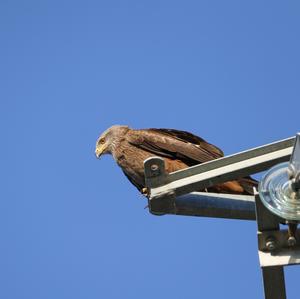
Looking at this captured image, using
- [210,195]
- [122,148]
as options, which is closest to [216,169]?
[210,195]

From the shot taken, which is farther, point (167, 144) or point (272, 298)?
point (167, 144)

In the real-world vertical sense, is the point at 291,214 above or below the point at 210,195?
below

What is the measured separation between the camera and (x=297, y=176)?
3.69 meters

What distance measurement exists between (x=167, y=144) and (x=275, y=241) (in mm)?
5210

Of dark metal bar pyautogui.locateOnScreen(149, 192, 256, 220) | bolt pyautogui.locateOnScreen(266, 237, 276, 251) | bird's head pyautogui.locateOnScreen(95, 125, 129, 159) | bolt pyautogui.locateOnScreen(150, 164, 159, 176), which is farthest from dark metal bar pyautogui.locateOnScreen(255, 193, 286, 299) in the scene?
bird's head pyautogui.locateOnScreen(95, 125, 129, 159)

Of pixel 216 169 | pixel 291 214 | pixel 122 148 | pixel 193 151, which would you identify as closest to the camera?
pixel 291 214

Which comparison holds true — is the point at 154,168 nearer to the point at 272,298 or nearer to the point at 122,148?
the point at 272,298

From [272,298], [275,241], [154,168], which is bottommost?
[272,298]

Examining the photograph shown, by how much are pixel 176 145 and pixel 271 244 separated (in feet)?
16.8

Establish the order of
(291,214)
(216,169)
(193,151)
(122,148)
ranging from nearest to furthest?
(291,214) → (216,169) → (193,151) → (122,148)

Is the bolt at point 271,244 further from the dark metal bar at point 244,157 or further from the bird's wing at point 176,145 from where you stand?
the bird's wing at point 176,145

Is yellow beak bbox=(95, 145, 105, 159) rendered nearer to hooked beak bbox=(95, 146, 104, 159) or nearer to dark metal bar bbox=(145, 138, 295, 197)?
hooked beak bbox=(95, 146, 104, 159)

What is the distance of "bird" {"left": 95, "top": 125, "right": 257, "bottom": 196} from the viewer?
8508 mm

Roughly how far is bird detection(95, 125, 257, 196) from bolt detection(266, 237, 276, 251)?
4014 mm
